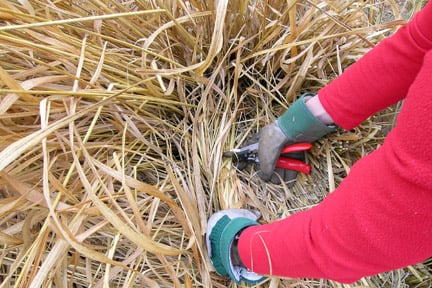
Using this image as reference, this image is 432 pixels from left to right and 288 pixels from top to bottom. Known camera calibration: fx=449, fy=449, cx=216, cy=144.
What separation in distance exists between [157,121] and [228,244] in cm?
28

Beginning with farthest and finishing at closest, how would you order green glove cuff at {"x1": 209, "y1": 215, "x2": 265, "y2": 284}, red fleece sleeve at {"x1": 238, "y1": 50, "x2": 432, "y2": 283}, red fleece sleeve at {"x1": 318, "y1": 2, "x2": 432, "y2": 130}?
green glove cuff at {"x1": 209, "y1": 215, "x2": 265, "y2": 284} → red fleece sleeve at {"x1": 318, "y1": 2, "x2": 432, "y2": 130} → red fleece sleeve at {"x1": 238, "y1": 50, "x2": 432, "y2": 283}

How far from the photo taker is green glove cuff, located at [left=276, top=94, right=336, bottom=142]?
0.86 meters

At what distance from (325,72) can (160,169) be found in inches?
16.4

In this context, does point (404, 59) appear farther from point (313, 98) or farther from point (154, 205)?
point (154, 205)

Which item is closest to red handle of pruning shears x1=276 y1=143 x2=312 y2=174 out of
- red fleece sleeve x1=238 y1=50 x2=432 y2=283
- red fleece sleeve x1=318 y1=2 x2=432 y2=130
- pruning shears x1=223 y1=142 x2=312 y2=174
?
pruning shears x1=223 y1=142 x2=312 y2=174

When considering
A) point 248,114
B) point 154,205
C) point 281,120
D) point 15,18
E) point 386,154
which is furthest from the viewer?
point 248,114

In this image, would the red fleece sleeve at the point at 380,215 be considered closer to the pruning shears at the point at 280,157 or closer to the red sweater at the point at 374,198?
the red sweater at the point at 374,198

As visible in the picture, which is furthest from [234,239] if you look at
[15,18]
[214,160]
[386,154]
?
[15,18]

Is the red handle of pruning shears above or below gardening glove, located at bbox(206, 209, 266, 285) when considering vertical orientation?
above

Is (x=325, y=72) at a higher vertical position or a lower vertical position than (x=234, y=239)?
higher

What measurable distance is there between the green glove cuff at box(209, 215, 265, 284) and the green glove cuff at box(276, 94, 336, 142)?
0.64ft

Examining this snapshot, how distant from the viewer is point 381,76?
0.77 meters

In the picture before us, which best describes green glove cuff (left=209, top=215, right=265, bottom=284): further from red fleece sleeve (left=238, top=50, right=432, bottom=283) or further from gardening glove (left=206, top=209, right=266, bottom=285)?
red fleece sleeve (left=238, top=50, right=432, bottom=283)

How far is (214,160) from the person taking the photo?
91cm
